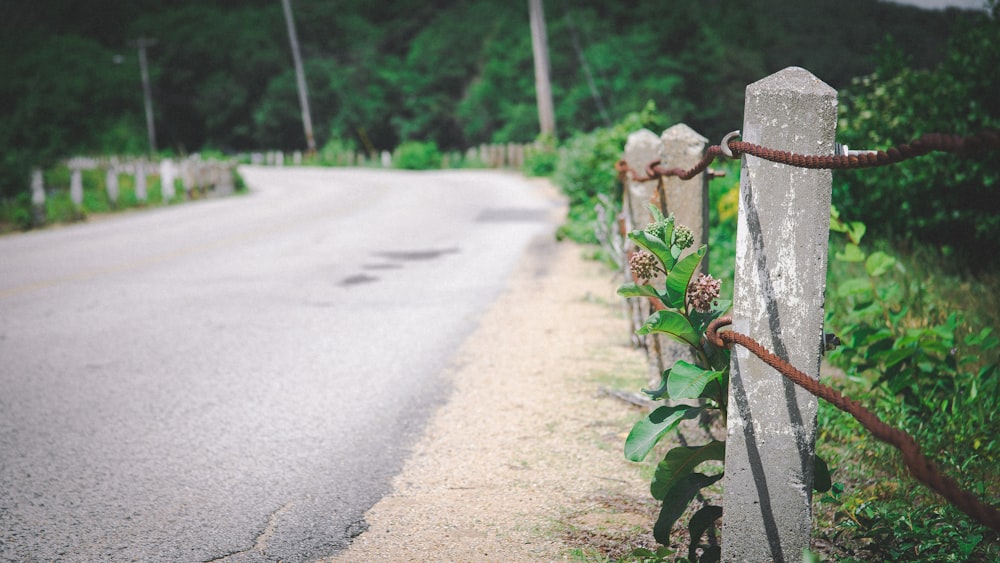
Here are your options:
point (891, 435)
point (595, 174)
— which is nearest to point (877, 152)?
point (891, 435)

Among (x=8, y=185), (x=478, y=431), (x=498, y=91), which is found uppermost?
(x=498, y=91)

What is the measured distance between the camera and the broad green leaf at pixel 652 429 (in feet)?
6.96

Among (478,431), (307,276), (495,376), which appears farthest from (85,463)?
(307,276)

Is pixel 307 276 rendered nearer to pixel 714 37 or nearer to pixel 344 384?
pixel 344 384

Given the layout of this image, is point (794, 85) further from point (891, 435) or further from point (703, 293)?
point (891, 435)

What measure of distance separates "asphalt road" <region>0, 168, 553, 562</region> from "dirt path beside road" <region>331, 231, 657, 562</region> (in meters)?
0.16

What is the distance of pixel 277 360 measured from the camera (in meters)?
4.77

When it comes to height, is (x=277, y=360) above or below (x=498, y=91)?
below

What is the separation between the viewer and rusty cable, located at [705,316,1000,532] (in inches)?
53.9

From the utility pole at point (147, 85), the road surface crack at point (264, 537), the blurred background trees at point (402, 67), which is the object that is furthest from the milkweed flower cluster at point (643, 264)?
the utility pole at point (147, 85)

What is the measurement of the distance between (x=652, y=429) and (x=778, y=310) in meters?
0.52

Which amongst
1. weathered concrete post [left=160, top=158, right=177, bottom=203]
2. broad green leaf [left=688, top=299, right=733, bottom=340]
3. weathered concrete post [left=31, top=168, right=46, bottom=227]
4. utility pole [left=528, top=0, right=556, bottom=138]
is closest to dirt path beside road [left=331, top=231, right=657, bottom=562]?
broad green leaf [left=688, top=299, right=733, bottom=340]

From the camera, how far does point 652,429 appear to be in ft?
7.11

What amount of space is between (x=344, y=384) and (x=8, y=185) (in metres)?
14.2
